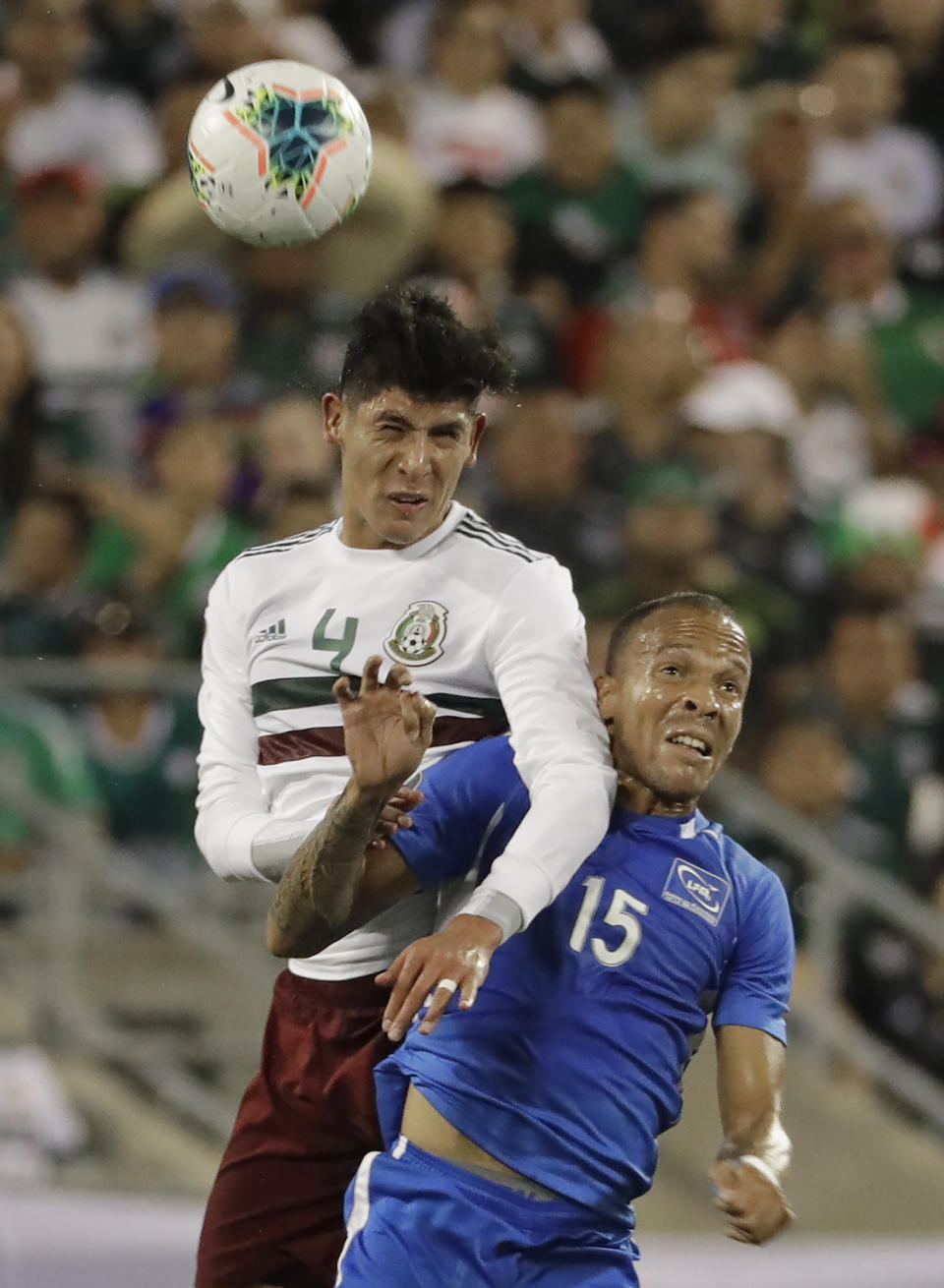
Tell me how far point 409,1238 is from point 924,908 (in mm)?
3480

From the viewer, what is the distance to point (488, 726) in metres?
3.38

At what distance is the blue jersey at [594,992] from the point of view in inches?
120

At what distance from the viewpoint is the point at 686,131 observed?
7.95 metres

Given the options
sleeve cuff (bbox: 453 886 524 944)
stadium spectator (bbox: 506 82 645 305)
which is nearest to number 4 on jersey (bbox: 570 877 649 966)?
sleeve cuff (bbox: 453 886 524 944)

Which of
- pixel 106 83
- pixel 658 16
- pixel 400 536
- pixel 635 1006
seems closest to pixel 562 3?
pixel 658 16

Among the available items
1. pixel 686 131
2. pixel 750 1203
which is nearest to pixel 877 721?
pixel 686 131

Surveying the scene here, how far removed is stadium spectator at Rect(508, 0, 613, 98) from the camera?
314 inches

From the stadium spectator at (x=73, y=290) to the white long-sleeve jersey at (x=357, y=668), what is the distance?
11.5 ft

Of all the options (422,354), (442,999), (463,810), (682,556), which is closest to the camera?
(442,999)

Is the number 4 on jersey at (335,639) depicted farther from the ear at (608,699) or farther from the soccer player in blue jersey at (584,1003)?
the ear at (608,699)

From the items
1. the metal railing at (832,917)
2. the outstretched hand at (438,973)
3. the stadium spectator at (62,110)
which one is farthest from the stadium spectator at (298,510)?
the outstretched hand at (438,973)

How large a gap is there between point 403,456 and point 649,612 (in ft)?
1.49

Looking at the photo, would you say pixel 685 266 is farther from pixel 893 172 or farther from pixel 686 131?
pixel 893 172

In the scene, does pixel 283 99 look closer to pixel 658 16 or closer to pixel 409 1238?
pixel 409 1238
